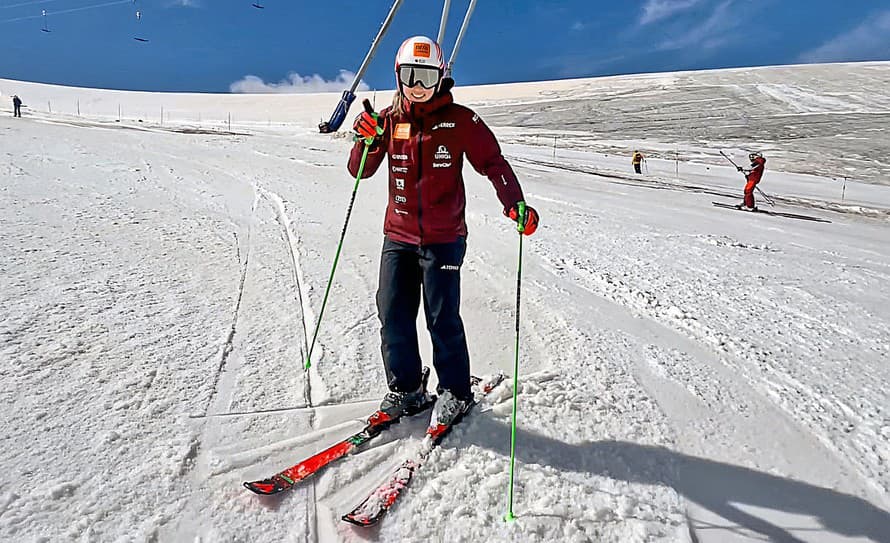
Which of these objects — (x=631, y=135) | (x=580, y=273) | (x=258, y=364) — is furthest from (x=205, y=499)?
(x=631, y=135)

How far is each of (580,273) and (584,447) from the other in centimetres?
350

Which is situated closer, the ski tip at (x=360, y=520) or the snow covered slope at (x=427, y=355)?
the ski tip at (x=360, y=520)

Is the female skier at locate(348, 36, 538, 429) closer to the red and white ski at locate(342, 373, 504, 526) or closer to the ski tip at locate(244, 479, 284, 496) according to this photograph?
the red and white ski at locate(342, 373, 504, 526)

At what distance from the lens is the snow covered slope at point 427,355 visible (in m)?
2.33

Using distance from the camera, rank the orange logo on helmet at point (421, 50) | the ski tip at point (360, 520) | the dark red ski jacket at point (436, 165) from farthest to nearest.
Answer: the dark red ski jacket at point (436, 165) → the orange logo on helmet at point (421, 50) → the ski tip at point (360, 520)

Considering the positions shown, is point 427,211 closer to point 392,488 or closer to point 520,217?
point 520,217

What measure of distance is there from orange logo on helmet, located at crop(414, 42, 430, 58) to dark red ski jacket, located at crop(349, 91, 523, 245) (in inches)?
7.8

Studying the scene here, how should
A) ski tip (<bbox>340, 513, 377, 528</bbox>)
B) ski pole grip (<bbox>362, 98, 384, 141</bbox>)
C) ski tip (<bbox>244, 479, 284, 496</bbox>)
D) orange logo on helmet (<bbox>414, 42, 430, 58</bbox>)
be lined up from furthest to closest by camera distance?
ski pole grip (<bbox>362, 98, 384, 141</bbox>), orange logo on helmet (<bbox>414, 42, 430, 58</bbox>), ski tip (<bbox>244, 479, 284, 496</bbox>), ski tip (<bbox>340, 513, 377, 528</bbox>)

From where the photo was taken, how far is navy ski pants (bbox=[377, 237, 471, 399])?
282 centimetres

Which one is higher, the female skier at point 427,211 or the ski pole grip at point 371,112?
the ski pole grip at point 371,112

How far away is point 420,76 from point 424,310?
1.17 metres

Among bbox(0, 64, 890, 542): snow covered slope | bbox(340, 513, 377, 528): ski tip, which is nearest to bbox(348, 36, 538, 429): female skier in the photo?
bbox(0, 64, 890, 542): snow covered slope

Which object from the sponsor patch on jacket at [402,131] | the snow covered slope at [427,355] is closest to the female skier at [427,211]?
the sponsor patch on jacket at [402,131]

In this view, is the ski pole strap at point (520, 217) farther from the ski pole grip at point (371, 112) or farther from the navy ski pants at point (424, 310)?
the ski pole grip at point (371, 112)
